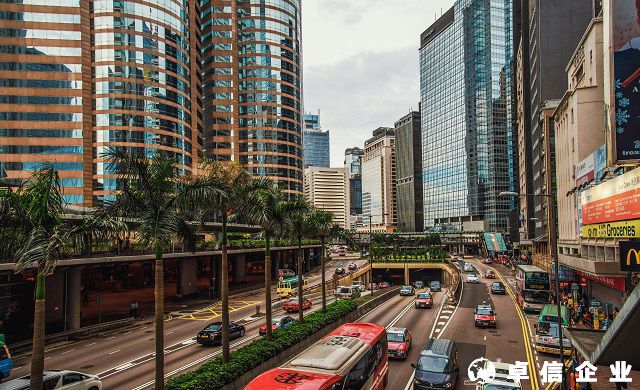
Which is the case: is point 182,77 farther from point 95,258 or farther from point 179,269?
point 95,258

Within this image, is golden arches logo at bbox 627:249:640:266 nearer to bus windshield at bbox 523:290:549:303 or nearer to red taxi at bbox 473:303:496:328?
red taxi at bbox 473:303:496:328

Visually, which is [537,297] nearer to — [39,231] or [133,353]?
[133,353]

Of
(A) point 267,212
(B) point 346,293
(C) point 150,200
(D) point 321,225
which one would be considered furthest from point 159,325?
(B) point 346,293

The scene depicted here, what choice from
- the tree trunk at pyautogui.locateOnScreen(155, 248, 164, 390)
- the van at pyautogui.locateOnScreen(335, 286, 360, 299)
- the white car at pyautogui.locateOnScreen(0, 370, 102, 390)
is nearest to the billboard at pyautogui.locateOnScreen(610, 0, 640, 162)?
the tree trunk at pyautogui.locateOnScreen(155, 248, 164, 390)

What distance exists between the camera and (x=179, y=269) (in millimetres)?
62312

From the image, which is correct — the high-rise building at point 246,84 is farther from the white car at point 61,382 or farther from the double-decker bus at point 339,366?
the double-decker bus at point 339,366

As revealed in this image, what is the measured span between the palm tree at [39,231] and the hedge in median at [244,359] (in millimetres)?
5543

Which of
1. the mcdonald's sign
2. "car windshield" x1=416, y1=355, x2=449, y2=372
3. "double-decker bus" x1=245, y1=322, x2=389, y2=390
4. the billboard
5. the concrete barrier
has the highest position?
the billboard

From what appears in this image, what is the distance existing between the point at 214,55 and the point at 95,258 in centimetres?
9463

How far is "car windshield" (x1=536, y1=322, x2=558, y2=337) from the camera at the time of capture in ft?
96.9

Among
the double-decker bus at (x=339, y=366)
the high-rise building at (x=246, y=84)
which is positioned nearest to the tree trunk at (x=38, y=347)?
the double-decker bus at (x=339, y=366)

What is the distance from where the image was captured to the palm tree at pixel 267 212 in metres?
26.7

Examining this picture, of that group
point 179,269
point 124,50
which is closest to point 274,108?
point 124,50

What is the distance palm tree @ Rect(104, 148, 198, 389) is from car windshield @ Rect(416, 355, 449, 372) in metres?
11.9
